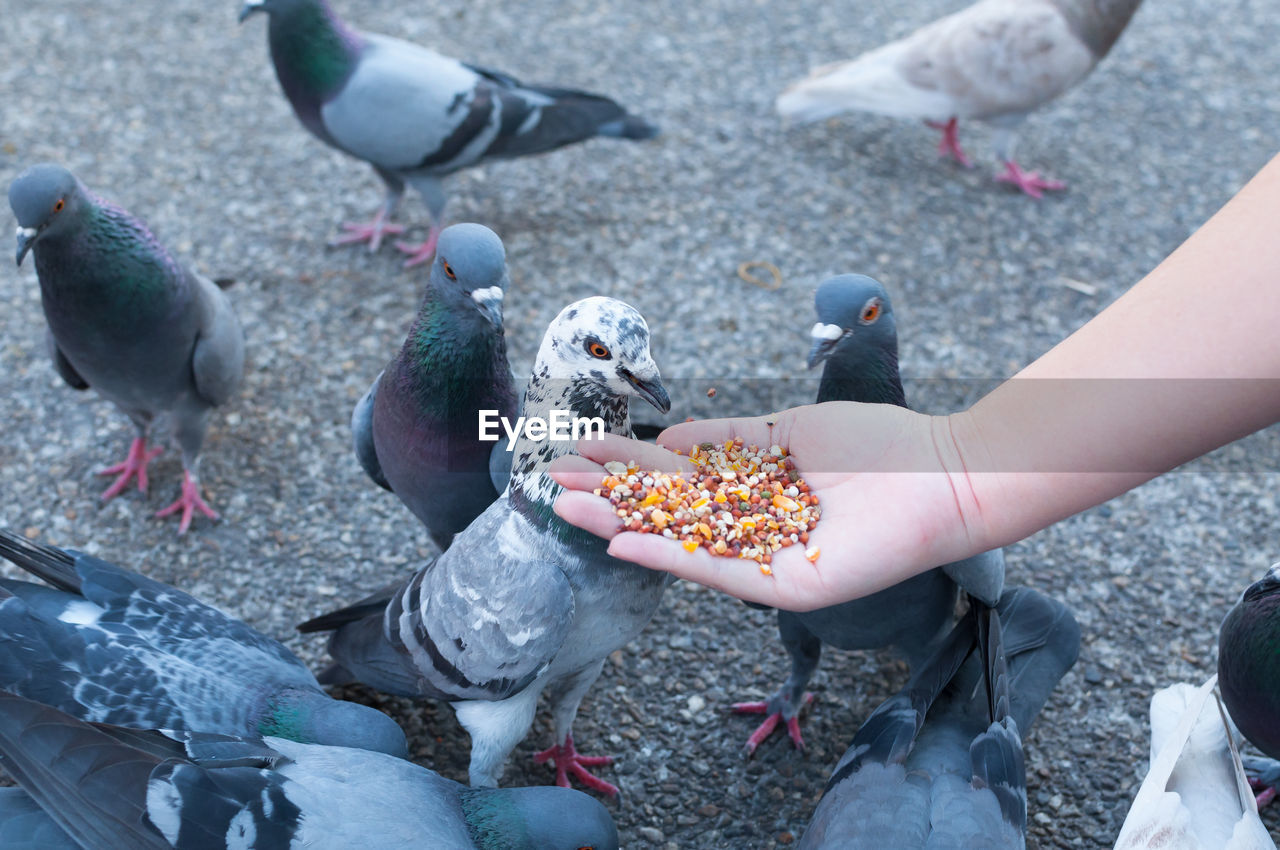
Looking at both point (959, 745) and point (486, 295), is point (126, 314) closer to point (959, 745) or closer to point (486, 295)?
point (486, 295)

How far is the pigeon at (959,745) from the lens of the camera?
2.12 metres

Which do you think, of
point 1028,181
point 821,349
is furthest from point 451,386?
point 1028,181

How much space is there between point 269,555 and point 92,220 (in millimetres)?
1226

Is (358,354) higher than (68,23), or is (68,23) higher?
(68,23)

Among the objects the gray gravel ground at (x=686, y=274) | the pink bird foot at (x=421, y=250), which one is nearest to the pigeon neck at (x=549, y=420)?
Answer: the gray gravel ground at (x=686, y=274)

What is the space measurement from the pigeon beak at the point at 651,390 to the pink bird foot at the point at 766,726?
1.24 meters

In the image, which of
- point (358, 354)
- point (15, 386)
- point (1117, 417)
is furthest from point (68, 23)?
point (1117, 417)

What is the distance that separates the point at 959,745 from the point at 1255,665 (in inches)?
30.9

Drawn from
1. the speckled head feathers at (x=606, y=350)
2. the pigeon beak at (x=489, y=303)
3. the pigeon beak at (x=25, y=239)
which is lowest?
the pigeon beak at (x=489, y=303)

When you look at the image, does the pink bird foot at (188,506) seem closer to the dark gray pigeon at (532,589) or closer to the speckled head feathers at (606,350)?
the dark gray pigeon at (532,589)

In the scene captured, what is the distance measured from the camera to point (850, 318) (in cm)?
270

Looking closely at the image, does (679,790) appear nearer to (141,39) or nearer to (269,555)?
(269,555)

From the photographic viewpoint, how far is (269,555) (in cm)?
353

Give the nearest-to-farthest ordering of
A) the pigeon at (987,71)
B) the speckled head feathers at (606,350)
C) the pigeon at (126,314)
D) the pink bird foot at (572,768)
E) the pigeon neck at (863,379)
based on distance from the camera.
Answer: the speckled head feathers at (606,350), the pigeon neck at (863,379), the pink bird foot at (572,768), the pigeon at (126,314), the pigeon at (987,71)
